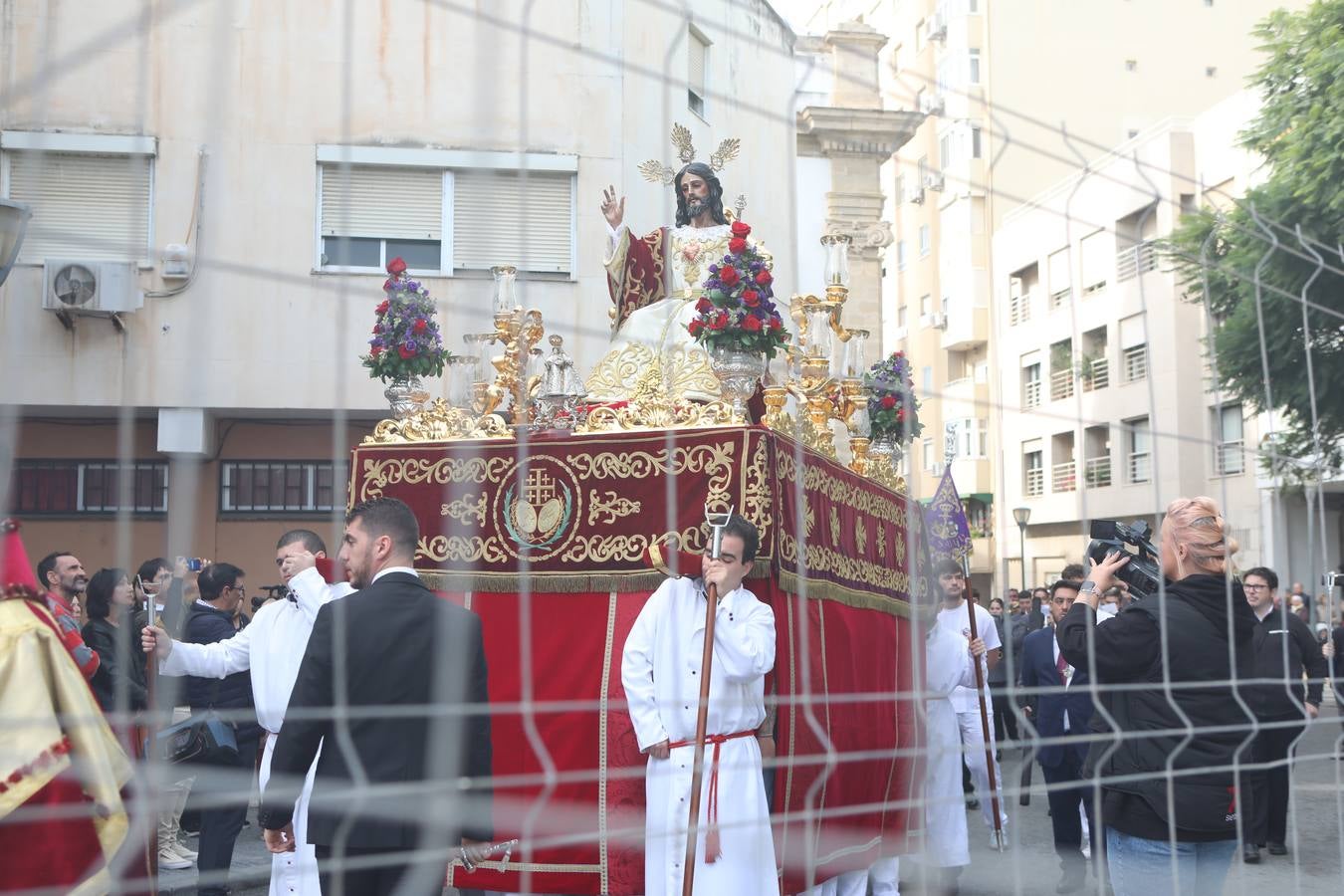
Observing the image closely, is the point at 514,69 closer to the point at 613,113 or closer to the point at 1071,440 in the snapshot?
the point at 1071,440

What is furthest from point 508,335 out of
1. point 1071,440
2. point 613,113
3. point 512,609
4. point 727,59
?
point 613,113

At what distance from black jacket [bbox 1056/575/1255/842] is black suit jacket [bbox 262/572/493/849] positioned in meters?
1.62

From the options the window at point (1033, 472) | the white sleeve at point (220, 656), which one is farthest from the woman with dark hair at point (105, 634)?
the window at point (1033, 472)

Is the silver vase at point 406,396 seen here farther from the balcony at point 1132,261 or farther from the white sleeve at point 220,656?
the balcony at point 1132,261

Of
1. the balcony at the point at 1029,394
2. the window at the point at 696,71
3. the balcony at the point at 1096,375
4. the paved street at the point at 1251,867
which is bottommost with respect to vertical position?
the paved street at the point at 1251,867

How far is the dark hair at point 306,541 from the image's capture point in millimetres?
4910

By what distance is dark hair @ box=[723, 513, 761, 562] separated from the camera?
440cm

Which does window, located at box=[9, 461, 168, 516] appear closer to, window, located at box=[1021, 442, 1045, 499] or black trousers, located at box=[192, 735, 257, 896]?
black trousers, located at box=[192, 735, 257, 896]

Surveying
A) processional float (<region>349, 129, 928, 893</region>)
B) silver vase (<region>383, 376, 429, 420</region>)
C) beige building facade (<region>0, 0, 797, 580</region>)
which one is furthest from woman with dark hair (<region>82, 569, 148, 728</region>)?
silver vase (<region>383, 376, 429, 420</region>)

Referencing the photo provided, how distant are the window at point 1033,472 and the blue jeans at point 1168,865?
95 centimetres

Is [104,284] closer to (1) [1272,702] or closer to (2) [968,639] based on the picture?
Result: (1) [1272,702]

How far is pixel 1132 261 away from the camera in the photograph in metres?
3.71

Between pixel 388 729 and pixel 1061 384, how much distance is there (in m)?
1.88

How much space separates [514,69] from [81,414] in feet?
4.24
